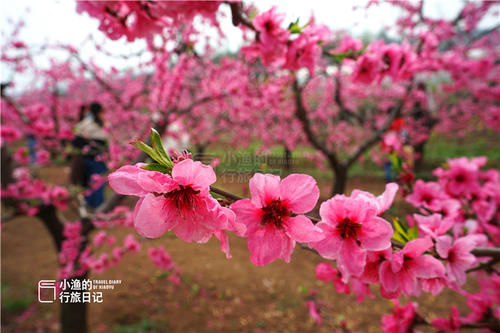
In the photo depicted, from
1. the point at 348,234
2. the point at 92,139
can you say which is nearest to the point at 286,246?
the point at 348,234

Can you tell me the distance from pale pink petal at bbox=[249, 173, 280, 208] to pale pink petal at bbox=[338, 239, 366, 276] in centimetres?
21

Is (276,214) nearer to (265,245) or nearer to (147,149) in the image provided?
(265,245)

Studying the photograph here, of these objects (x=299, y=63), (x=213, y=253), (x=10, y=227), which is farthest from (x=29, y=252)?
(x=299, y=63)

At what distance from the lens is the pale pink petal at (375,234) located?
585 millimetres

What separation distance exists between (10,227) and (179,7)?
673cm

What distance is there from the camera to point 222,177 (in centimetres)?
79

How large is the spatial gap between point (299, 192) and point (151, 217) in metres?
0.31

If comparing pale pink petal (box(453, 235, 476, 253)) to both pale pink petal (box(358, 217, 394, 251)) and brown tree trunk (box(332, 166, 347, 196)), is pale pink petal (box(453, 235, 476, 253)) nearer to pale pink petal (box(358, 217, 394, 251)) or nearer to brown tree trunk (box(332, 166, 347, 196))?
pale pink petal (box(358, 217, 394, 251))

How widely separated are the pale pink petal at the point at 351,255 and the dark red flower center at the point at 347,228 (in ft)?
0.04

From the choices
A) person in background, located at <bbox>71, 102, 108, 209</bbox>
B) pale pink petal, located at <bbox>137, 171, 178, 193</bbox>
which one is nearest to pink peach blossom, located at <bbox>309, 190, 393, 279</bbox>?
pale pink petal, located at <bbox>137, 171, 178, 193</bbox>

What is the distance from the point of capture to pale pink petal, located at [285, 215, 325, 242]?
0.55 metres

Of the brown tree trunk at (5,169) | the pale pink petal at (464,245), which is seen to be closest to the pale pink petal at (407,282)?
the pale pink petal at (464,245)

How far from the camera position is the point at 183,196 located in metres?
0.55

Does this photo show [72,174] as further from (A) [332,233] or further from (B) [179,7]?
(A) [332,233]
